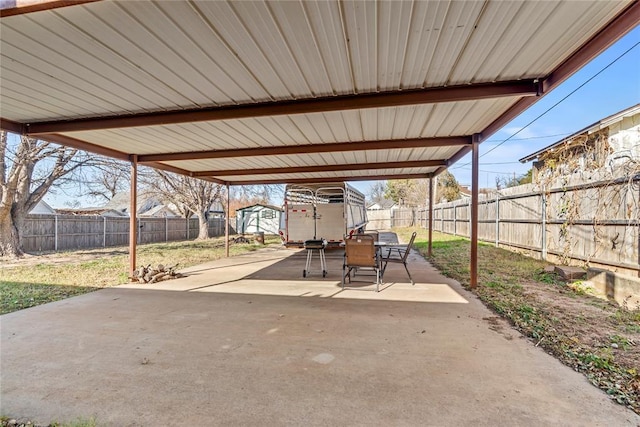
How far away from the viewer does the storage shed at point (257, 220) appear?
81.0 ft

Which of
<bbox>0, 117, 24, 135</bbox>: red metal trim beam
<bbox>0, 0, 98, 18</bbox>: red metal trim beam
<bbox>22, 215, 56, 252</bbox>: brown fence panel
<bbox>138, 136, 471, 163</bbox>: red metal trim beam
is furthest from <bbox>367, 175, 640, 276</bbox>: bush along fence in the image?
<bbox>22, 215, 56, 252</bbox>: brown fence panel

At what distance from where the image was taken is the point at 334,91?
12.2 feet

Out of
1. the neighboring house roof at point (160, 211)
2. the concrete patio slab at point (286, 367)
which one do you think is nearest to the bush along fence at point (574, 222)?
the concrete patio slab at point (286, 367)

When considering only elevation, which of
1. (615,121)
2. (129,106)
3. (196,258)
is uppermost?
(615,121)

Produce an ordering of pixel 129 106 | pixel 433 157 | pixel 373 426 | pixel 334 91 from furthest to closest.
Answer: pixel 433 157, pixel 129 106, pixel 334 91, pixel 373 426

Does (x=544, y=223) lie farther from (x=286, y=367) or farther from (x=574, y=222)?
(x=286, y=367)

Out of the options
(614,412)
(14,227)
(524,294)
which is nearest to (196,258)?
(14,227)

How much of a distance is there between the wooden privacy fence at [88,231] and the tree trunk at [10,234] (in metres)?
1.55

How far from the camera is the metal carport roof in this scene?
227cm

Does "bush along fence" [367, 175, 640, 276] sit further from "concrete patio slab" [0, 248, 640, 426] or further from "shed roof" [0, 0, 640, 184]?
"concrete patio slab" [0, 248, 640, 426]

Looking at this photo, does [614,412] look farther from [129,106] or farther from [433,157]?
[433,157]

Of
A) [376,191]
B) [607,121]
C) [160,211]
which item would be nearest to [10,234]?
[607,121]

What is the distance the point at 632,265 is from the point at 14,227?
15392 millimetres

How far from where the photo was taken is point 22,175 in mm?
9641
